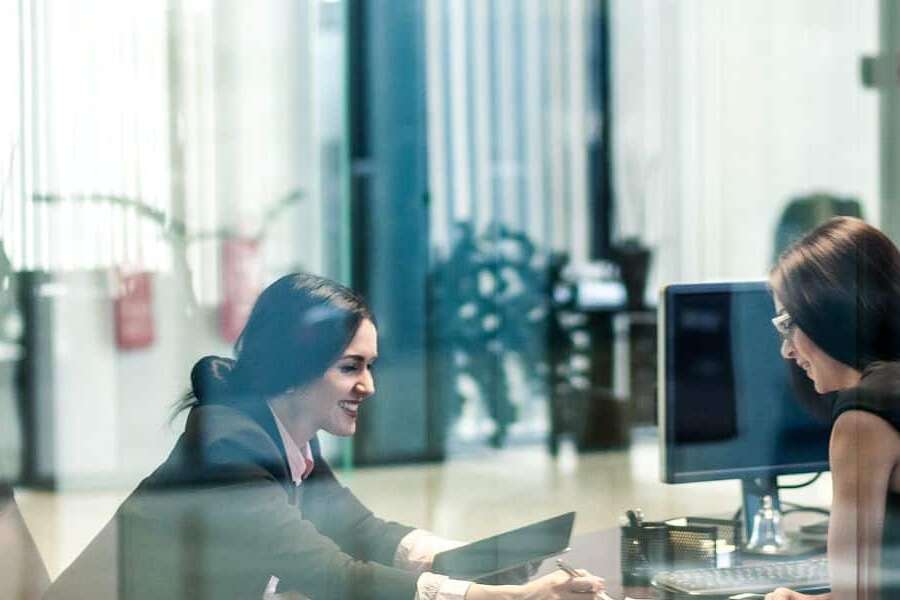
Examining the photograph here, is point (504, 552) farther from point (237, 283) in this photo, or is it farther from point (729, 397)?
point (237, 283)

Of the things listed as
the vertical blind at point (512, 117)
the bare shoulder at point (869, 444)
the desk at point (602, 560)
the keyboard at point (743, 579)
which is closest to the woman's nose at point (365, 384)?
the desk at point (602, 560)

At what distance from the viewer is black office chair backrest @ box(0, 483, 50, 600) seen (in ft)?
7.14

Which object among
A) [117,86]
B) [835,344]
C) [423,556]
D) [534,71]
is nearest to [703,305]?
[835,344]

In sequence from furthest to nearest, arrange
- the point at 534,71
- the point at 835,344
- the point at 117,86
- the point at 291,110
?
1. the point at 534,71
2. the point at 291,110
3. the point at 117,86
4. the point at 835,344

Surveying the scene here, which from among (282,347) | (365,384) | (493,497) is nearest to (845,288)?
(365,384)

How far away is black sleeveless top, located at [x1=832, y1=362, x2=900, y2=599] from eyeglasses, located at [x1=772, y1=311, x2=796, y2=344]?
15 cm

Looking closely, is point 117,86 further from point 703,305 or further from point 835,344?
point 835,344

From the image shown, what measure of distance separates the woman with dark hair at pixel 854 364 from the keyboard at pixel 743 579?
6cm

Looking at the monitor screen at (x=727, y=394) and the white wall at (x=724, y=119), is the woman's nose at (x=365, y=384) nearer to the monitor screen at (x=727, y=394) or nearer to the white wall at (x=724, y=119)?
the monitor screen at (x=727, y=394)

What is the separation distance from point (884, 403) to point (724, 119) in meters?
3.23

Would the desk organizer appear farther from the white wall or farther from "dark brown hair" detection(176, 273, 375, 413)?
the white wall

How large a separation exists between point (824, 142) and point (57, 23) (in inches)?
132

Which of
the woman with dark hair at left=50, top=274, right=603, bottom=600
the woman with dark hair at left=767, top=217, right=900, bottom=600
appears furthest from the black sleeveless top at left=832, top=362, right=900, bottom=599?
the woman with dark hair at left=50, top=274, right=603, bottom=600

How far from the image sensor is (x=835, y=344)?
2311mm
